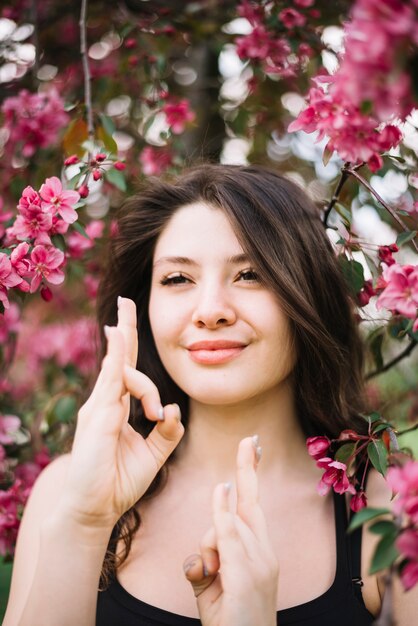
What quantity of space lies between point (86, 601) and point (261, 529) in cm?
42

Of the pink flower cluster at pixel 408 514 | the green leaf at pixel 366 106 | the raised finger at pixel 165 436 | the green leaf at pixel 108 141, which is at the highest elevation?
the green leaf at pixel 366 106

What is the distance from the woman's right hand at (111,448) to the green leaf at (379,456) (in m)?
0.43

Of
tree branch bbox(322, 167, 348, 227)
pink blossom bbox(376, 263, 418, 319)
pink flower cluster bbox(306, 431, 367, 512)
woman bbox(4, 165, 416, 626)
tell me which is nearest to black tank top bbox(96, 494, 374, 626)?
woman bbox(4, 165, 416, 626)

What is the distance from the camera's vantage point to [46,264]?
1581mm

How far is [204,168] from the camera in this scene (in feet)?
6.65

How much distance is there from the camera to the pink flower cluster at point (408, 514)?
2.75ft

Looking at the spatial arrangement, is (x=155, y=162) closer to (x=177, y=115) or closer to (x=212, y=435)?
(x=177, y=115)

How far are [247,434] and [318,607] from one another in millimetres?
490

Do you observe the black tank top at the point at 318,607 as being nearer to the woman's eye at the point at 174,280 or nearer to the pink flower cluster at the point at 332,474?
the pink flower cluster at the point at 332,474

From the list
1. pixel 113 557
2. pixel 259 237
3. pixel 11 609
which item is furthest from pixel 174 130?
pixel 11 609

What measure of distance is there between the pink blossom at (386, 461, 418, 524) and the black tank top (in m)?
0.83

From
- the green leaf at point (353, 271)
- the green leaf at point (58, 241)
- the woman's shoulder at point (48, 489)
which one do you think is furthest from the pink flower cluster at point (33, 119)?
the green leaf at point (353, 271)

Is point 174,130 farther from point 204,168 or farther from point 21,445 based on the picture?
point 21,445

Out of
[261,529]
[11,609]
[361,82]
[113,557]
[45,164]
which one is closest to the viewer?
[361,82]
